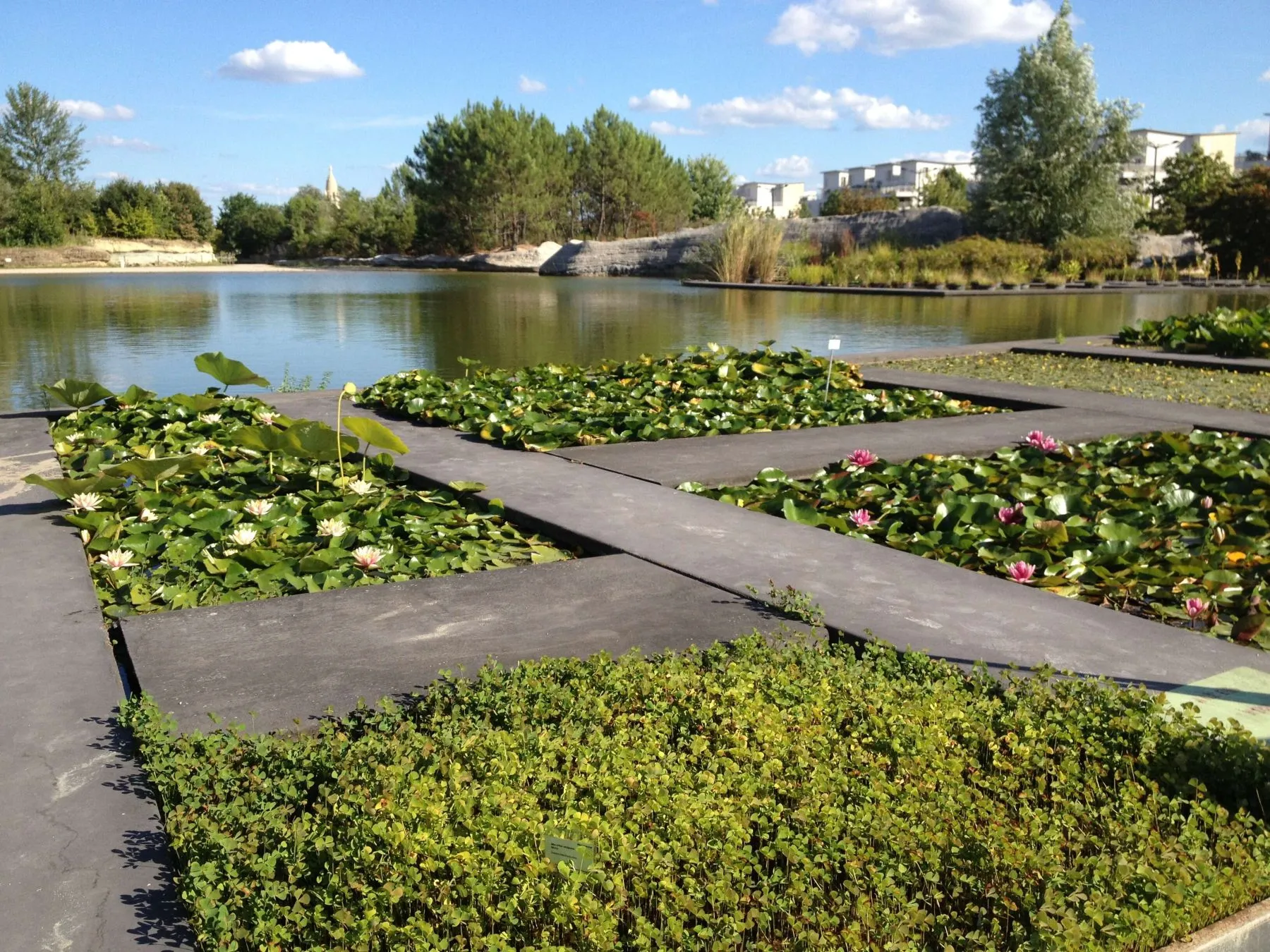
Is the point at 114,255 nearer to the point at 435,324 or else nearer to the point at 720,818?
the point at 435,324

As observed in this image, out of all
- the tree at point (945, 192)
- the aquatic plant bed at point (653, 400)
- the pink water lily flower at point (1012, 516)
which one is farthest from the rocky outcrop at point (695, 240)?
the pink water lily flower at point (1012, 516)

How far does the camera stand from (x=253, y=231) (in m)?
67.5

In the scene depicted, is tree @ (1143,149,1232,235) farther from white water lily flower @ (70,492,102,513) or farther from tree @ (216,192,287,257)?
tree @ (216,192,287,257)

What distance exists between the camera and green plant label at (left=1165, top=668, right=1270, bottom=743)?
2.42m

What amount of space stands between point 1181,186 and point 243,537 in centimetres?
5259

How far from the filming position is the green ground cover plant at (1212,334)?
10180 mm

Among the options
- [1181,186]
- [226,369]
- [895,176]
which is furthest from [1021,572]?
[895,176]

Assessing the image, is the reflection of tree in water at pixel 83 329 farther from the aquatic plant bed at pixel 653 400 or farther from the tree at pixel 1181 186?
the tree at pixel 1181 186

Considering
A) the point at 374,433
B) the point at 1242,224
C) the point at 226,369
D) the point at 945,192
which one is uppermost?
the point at 945,192

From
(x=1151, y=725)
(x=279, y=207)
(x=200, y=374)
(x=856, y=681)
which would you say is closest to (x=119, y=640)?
(x=856, y=681)

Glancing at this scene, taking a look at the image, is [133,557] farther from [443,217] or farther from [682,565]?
[443,217]

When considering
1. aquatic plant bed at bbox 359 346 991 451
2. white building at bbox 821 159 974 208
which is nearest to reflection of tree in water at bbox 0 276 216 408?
aquatic plant bed at bbox 359 346 991 451

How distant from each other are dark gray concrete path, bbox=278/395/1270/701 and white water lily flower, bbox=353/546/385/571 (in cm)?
68

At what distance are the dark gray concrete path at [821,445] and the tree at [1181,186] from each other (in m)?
38.3
